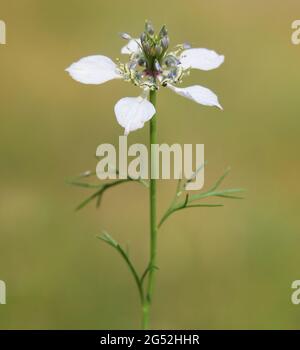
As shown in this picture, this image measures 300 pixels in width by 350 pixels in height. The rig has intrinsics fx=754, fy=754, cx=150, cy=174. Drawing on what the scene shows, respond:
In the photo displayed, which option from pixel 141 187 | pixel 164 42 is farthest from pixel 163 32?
pixel 141 187

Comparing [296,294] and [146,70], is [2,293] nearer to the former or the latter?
[296,294]

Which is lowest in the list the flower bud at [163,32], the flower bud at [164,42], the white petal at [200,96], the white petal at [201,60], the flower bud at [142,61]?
the white petal at [200,96]

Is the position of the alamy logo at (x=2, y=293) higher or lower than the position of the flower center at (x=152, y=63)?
lower

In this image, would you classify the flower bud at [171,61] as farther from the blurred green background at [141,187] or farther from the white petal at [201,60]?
the blurred green background at [141,187]
